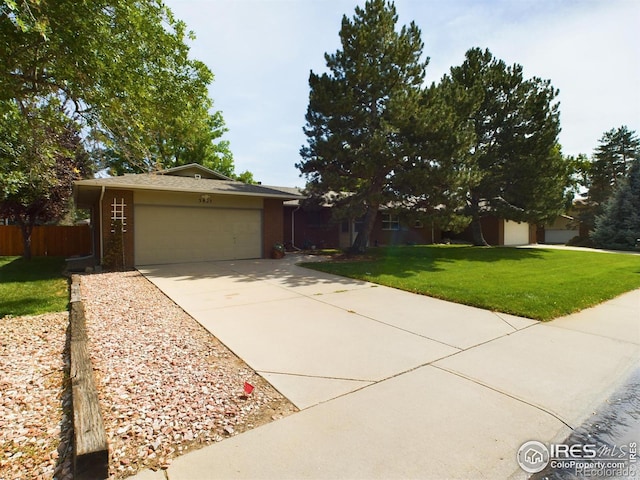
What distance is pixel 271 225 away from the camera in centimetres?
1356

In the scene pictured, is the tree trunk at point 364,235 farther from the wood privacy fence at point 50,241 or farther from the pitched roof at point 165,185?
the wood privacy fence at point 50,241

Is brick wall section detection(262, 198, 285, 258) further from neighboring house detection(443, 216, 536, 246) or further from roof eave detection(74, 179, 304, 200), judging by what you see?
neighboring house detection(443, 216, 536, 246)

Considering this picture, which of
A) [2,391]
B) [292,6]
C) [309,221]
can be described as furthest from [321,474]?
[309,221]

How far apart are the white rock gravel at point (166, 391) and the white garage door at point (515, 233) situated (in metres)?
23.3

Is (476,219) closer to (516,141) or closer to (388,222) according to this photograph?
(516,141)

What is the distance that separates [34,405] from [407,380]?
11.1 ft

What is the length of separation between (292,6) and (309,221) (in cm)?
1199

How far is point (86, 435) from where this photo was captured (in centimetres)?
210

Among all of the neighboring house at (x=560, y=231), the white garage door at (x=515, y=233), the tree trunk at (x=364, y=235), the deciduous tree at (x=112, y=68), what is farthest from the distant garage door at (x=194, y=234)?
the neighboring house at (x=560, y=231)

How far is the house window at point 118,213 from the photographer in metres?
10.5

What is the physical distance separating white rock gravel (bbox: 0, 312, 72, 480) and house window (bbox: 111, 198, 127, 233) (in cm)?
652

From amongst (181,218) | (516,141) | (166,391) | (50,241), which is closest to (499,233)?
(516,141)

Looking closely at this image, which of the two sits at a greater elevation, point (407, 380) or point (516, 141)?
point (516, 141)

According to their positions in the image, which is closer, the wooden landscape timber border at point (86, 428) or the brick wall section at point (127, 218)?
the wooden landscape timber border at point (86, 428)
